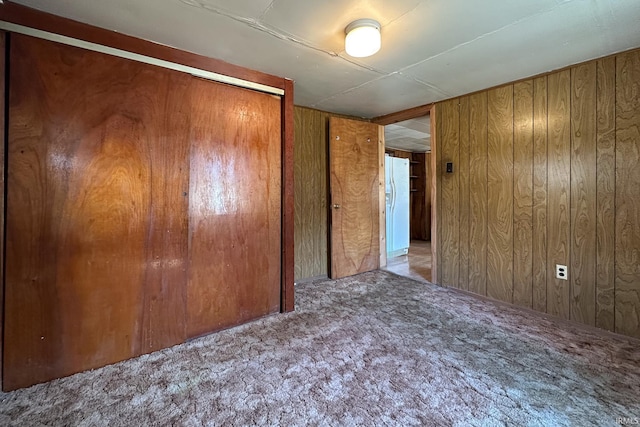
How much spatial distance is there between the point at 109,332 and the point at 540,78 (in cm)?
386

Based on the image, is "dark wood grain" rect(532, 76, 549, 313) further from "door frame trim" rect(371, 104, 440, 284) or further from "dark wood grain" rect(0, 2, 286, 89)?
"dark wood grain" rect(0, 2, 286, 89)

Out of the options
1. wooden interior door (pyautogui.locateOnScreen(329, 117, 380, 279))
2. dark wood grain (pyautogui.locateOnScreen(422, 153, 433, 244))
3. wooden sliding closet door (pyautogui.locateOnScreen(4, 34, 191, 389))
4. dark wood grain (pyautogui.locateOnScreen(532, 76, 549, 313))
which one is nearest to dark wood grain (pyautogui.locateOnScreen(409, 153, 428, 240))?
dark wood grain (pyautogui.locateOnScreen(422, 153, 433, 244))

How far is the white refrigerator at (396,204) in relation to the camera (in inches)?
183

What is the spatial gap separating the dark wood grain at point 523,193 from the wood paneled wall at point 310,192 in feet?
6.68

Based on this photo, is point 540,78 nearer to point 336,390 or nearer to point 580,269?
point 580,269

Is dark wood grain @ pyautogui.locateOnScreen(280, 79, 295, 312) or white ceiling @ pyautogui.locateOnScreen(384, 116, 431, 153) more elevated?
white ceiling @ pyautogui.locateOnScreen(384, 116, 431, 153)

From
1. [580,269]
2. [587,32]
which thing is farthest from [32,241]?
[580,269]

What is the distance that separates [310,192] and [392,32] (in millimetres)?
2015

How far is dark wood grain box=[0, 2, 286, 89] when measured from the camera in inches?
59.6

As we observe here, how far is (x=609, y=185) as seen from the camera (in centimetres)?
210

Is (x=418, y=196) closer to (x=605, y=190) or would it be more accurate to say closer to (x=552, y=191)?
(x=552, y=191)

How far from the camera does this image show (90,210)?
5.57 ft

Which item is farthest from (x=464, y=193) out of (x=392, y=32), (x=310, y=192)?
(x=392, y=32)

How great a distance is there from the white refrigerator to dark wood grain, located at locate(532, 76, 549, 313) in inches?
88.7
